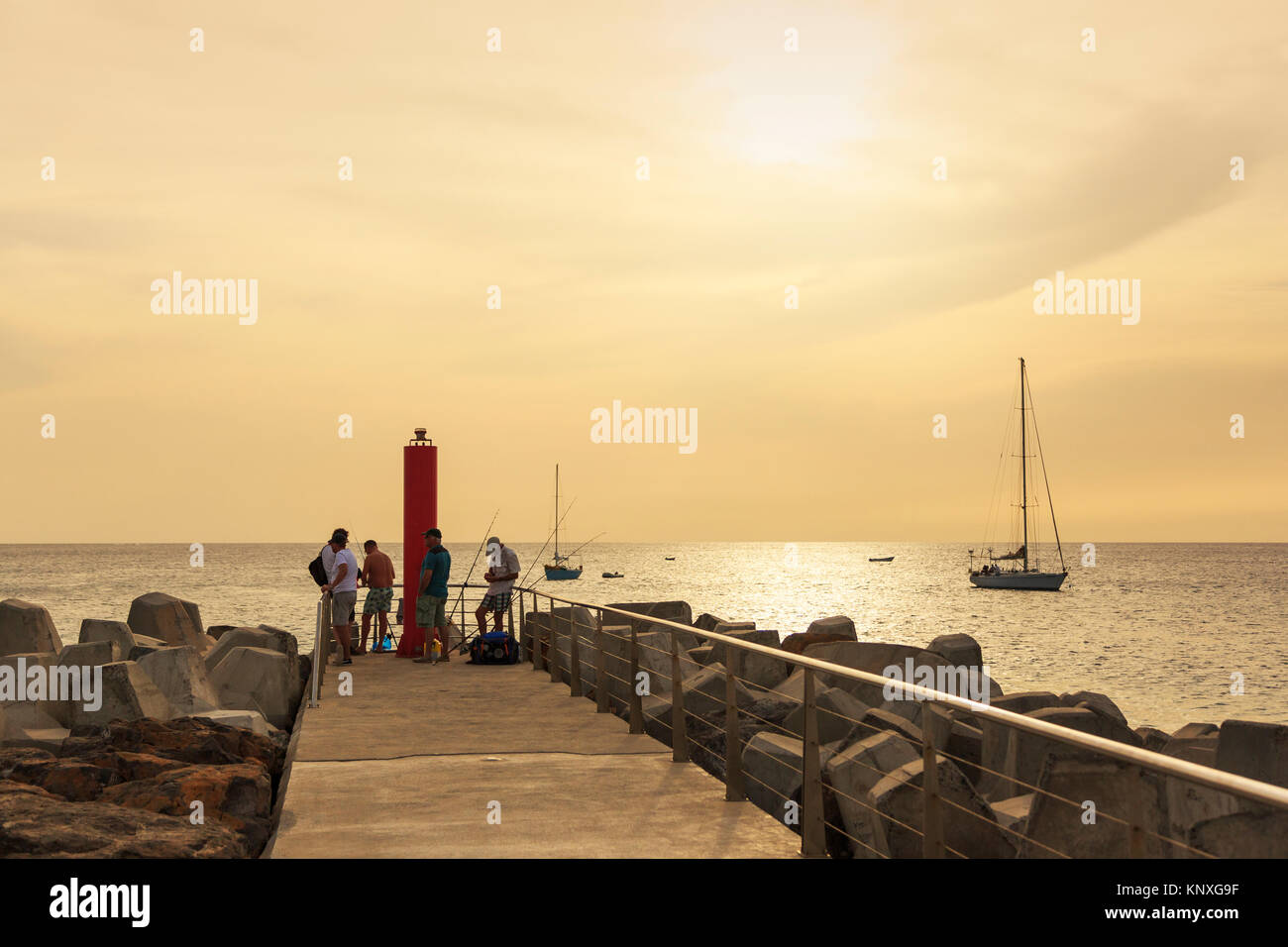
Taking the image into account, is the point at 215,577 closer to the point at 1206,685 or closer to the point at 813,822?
the point at 1206,685

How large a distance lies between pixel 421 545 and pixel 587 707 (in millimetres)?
6251

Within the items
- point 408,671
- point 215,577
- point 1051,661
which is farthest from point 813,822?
point 215,577

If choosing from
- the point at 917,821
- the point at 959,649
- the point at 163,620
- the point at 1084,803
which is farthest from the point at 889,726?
the point at 163,620

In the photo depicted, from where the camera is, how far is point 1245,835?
790cm

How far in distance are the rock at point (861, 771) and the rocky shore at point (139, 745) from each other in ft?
11.8

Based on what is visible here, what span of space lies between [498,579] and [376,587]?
5.95ft

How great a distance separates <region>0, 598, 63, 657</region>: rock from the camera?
16688 mm

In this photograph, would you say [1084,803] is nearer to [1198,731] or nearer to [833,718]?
[833,718]

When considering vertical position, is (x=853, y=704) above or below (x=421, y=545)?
below

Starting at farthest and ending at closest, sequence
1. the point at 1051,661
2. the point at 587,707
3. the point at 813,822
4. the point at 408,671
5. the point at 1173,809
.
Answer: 1. the point at 1051,661
2. the point at 408,671
3. the point at 587,707
4. the point at 1173,809
5. the point at 813,822

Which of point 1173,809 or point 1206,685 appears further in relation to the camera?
point 1206,685

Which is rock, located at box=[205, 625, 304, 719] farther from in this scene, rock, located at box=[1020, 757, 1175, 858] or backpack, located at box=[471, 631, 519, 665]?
rock, located at box=[1020, 757, 1175, 858]
